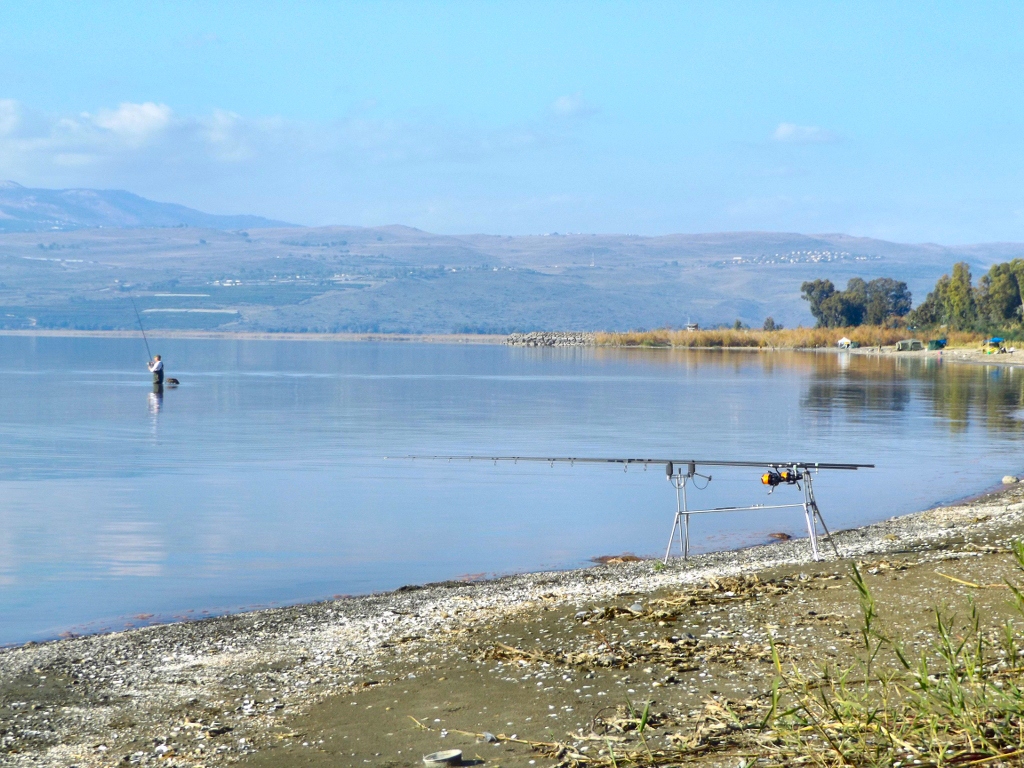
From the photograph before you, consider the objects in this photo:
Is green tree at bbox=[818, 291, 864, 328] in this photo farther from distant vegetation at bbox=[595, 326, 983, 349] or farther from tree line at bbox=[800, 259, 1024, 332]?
distant vegetation at bbox=[595, 326, 983, 349]

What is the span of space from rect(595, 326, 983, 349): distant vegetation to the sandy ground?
10832 centimetres

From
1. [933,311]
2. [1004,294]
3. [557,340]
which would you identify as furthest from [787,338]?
[557,340]

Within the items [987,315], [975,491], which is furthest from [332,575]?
[987,315]

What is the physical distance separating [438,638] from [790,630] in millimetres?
3134

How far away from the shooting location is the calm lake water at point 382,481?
17.0 m

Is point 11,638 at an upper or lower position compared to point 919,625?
lower

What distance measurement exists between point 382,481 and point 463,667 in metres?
17.9

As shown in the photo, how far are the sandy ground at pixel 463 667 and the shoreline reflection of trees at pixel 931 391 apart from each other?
98.1ft

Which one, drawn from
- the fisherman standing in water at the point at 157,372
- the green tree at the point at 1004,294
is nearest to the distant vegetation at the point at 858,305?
the green tree at the point at 1004,294

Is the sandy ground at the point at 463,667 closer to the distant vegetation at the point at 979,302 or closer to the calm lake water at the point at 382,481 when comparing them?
the calm lake water at the point at 382,481

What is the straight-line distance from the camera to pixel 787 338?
472 ft

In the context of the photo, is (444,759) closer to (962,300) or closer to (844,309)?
(962,300)

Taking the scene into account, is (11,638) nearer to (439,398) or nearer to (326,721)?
(326,721)

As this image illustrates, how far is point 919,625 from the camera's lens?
8.81 metres
